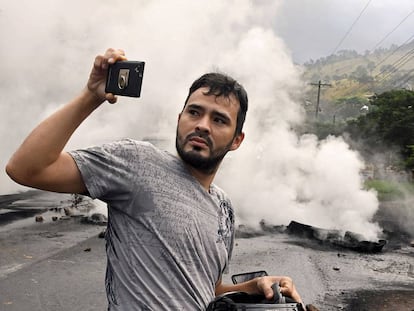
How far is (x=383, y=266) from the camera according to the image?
835 cm

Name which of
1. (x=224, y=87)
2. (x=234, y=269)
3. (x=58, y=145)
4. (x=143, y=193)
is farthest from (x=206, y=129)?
(x=234, y=269)

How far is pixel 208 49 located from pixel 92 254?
1164cm

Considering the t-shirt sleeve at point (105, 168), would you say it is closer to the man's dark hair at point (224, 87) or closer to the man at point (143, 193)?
the man at point (143, 193)

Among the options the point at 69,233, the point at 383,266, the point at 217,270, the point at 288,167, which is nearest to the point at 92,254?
the point at 69,233

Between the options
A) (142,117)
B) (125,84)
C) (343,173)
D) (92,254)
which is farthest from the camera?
(142,117)

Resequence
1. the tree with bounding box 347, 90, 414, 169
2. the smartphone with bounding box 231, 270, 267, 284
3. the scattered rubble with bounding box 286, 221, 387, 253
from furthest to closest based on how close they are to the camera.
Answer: the tree with bounding box 347, 90, 414, 169 < the scattered rubble with bounding box 286, 221, 387, 253 < the smartphone with bounding box 231, 270, 267, 284

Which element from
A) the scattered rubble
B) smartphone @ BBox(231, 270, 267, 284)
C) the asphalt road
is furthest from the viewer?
the scattered rubble

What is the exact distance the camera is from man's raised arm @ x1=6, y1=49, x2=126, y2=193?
1361mm

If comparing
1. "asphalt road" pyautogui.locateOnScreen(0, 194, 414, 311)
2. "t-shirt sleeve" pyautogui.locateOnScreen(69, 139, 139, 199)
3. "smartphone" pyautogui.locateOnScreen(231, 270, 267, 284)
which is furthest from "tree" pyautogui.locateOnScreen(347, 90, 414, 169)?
"t-shirt sleeve" pyautogui.locateOnScreen(69, 139, 139, 199)

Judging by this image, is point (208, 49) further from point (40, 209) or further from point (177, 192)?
point (177, 192)

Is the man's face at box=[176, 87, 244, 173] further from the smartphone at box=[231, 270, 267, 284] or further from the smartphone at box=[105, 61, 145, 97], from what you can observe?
the smartphone at box=[231, 270, 267, 284]

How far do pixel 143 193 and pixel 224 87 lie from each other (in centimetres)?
48

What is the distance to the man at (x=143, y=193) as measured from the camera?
1402 mm

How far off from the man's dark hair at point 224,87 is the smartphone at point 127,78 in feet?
1.21
